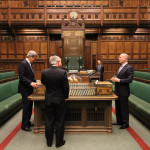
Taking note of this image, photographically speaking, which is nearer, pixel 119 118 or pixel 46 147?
Answer: pixel 46 147

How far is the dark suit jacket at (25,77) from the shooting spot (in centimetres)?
310

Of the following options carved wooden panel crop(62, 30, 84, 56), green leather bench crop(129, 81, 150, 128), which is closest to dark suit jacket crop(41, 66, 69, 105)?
green leather bench crop(129, 81, 150, 128)

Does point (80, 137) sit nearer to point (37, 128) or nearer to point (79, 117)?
point (79, 117)

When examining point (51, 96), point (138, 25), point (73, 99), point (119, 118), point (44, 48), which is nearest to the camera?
point (51, 96)

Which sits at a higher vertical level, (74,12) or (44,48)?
(74,12)

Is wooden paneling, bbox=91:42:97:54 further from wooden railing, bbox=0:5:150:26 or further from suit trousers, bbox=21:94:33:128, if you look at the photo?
suit trousers, bbox=21:94:33:128

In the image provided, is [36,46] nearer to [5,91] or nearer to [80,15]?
[80,15]

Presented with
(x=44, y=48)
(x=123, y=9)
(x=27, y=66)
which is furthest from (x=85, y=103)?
(x=123, y=9)

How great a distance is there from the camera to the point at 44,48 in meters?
11.1

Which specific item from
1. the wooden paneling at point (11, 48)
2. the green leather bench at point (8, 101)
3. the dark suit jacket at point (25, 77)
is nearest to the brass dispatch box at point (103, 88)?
the dark suit jacket at point (25, 77)

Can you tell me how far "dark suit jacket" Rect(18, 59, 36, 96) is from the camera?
10.2 ft

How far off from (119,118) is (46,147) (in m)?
1.77

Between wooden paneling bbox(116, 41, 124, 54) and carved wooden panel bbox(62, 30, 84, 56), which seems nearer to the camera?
carved wooden panel bbox(62, 30, 84, 56)

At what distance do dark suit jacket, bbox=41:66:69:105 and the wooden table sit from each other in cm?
Answer: 45
